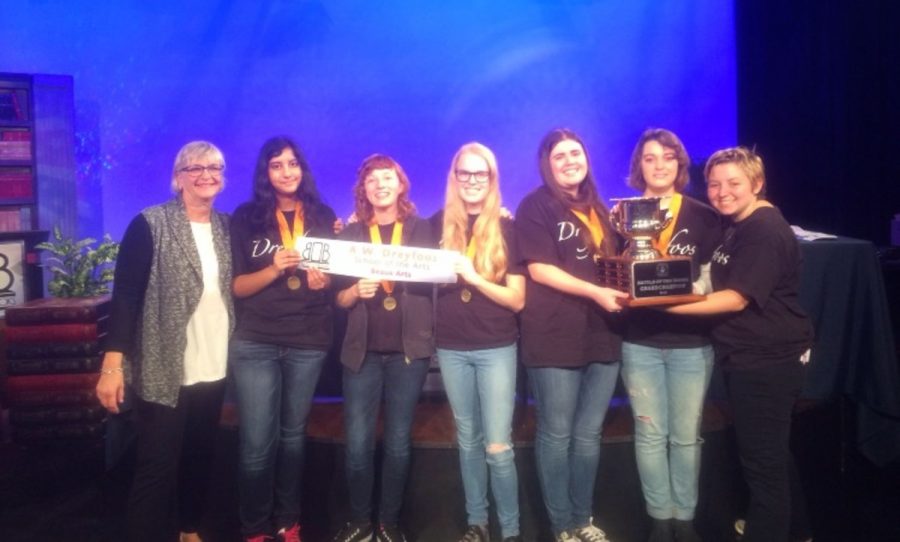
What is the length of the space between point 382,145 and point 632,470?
132 inches

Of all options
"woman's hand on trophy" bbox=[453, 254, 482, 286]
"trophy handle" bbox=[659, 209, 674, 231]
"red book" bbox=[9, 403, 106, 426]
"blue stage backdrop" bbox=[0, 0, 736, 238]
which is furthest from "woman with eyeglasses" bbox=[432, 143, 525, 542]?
"blue stage backdrop" bbox=[0, 0, 736, 238]

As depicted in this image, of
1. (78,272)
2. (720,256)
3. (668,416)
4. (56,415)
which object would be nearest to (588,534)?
(668,416)

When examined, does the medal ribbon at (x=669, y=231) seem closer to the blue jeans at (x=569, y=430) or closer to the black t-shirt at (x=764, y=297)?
the black t-shirt at (x=764, y=297)

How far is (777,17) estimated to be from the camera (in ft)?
15.8

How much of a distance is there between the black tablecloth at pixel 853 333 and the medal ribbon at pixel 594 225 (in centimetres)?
165

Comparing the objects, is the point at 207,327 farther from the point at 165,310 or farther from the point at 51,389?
the point at 51,389

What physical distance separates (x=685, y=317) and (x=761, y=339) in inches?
11.5

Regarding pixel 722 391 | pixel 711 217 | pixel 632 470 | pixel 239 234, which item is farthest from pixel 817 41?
pixel 239 234

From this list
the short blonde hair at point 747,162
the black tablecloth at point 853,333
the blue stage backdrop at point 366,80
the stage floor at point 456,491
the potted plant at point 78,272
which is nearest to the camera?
the short blonde hair at point 747,162

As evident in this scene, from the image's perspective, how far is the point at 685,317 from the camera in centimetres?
235

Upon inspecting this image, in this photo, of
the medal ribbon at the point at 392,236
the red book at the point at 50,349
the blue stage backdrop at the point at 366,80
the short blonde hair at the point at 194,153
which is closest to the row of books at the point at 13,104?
the blue stage backdrop at the point at 366,80

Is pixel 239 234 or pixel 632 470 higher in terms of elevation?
pixel 239 234

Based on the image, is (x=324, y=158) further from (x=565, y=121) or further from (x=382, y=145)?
(x=565, y=121)

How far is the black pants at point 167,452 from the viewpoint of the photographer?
2.11 m
